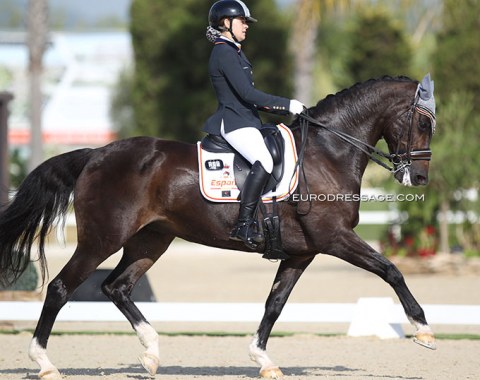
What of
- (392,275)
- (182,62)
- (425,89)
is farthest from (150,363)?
(182,62)

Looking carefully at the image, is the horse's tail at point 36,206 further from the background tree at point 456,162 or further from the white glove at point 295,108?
the background tree at point 456,162

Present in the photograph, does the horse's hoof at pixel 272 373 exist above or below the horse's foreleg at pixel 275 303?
below

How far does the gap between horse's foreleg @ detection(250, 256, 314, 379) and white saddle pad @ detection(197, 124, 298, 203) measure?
0.62 metres

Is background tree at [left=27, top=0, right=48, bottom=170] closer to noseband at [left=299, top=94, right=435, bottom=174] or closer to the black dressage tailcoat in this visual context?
the black dressage tailcoat

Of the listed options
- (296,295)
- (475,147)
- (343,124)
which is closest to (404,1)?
(475,147)

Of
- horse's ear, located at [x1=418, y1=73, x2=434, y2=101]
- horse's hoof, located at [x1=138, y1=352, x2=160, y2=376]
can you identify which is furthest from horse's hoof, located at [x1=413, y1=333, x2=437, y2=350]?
horse's hoof, located at [x1=138, y1=352, x2=160, y2=376]

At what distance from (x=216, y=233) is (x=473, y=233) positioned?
32.3ft

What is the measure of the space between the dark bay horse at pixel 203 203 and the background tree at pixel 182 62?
19212 mm

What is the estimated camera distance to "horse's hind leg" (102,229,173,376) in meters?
7.55

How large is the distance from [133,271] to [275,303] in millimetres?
1167

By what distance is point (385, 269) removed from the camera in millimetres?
7035

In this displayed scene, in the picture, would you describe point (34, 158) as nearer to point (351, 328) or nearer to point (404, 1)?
point (404, 1)

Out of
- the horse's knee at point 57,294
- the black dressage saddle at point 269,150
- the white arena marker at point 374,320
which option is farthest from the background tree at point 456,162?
the horse's knee at point 57,294

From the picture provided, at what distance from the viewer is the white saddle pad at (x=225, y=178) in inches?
286
